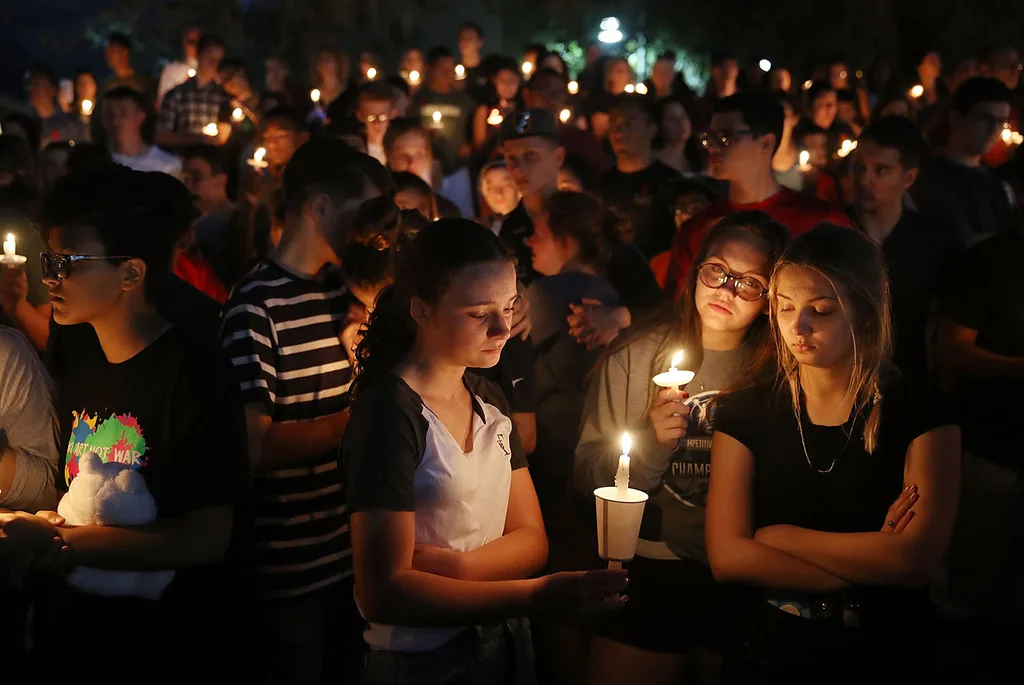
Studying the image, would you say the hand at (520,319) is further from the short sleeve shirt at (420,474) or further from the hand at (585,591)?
the hand at (585,591)

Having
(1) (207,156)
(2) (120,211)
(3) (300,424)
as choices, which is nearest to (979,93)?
(1) (207,156)

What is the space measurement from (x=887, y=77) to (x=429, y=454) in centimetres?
1266

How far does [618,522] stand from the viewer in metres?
1.96

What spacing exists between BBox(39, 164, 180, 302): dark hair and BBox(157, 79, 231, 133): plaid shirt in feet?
22.9

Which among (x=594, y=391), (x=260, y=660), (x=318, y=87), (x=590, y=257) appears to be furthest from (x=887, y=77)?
(x=260, y=660)

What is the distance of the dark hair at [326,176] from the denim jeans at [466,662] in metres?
1.59

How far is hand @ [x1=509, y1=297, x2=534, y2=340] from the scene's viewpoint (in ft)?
10.5

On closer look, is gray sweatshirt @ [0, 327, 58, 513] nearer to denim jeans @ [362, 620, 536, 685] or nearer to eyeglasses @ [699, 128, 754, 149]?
denim jeans @ [362, 620, 536, 685]

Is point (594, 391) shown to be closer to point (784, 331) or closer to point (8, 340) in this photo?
point (784, 331)

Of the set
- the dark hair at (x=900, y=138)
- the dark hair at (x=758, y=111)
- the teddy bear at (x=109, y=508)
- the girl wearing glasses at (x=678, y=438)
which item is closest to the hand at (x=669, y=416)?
the girl wearing glasses at (x=678, y=438)

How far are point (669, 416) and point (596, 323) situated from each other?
1.17 metres

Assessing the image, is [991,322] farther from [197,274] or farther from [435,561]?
[197,274]

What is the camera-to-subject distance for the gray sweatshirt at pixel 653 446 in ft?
9.59

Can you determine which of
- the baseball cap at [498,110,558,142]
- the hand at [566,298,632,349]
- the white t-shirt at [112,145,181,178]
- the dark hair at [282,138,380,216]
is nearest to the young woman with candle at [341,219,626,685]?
the dark hair at [282,138,380,216]
